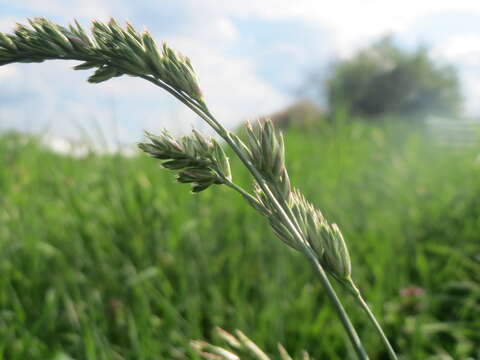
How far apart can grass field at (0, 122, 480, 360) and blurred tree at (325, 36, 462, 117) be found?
22690 millimetres

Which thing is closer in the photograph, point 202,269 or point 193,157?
point 193,157

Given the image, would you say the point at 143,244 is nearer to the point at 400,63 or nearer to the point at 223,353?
the point at 223,353

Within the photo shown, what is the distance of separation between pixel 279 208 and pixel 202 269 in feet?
7.33

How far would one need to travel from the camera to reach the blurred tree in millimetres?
27031

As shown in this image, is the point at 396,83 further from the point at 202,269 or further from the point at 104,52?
the point at 104,52

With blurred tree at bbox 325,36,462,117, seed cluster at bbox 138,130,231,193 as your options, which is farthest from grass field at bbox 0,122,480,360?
blurred tree at bbox 325,36,462,117

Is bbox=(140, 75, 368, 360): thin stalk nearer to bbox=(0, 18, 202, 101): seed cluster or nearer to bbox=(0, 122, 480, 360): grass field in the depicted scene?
bbox=(0, 18, 202, 101): seed cluster

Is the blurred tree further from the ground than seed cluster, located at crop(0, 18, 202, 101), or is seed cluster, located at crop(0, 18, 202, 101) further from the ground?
the blurred tree

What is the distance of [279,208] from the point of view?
73 centimetres

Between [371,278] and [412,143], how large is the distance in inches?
107

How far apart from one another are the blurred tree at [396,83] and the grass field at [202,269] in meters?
22.7

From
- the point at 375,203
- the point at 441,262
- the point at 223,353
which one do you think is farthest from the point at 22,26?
the point at 375,203

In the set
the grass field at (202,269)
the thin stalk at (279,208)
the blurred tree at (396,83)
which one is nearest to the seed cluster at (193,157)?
the thin stalk at (279,208)

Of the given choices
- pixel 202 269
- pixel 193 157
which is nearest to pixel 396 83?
pixel 202 269
